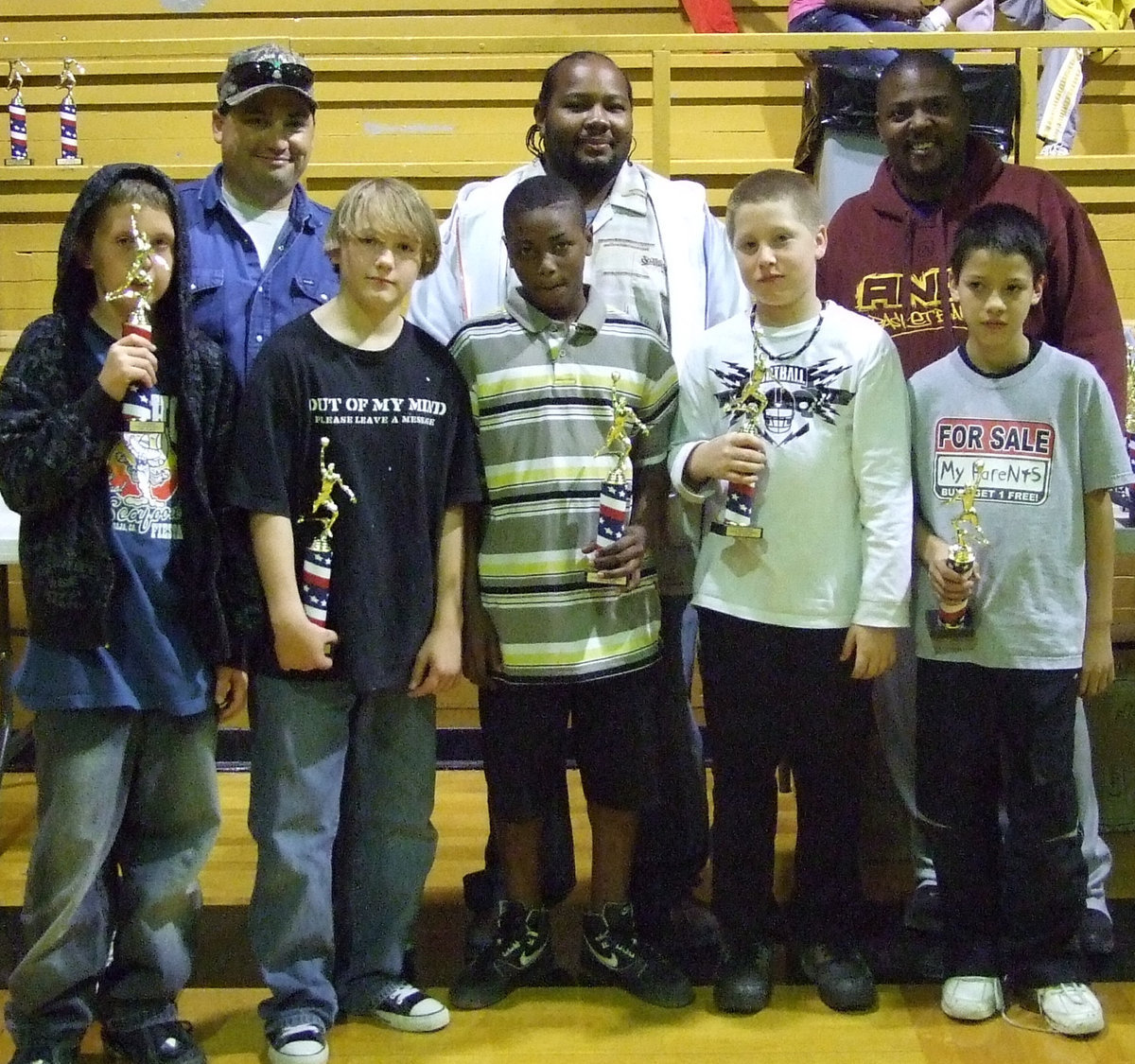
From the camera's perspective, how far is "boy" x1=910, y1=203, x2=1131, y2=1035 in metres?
2.05

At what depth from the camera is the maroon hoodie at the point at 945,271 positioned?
228cm

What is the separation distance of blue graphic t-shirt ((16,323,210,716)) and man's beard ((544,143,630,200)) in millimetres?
866

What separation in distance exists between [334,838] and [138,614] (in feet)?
1.66

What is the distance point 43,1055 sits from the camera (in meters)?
1.87

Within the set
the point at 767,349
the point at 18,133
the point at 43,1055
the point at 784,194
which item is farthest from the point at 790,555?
the point at 18,133

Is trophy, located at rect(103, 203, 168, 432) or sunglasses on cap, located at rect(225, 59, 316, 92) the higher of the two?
sunglasses on cap, located at rect(225, 59, 316, 92)

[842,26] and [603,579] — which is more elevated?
[842,26]

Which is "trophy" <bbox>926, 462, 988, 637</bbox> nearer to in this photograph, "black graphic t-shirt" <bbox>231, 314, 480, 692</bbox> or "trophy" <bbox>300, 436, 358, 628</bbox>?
"black graphic t-shirt" <bbox>231, 314, 480, 692</bbox>

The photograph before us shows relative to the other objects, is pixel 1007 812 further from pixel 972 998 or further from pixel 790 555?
pixel 790 555

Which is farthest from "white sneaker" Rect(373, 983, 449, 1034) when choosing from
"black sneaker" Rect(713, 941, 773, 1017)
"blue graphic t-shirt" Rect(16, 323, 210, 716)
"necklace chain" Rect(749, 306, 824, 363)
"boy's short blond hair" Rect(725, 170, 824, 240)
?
"boy's short blond hair" Rect(725, 170, 824, 240)

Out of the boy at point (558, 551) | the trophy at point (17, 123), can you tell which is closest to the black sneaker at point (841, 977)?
the boy at point (558, 551)

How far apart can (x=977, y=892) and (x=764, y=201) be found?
3.95ft

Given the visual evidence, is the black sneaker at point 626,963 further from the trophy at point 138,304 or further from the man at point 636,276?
the trophy at point 138,304

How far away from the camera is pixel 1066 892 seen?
207 centimetres
